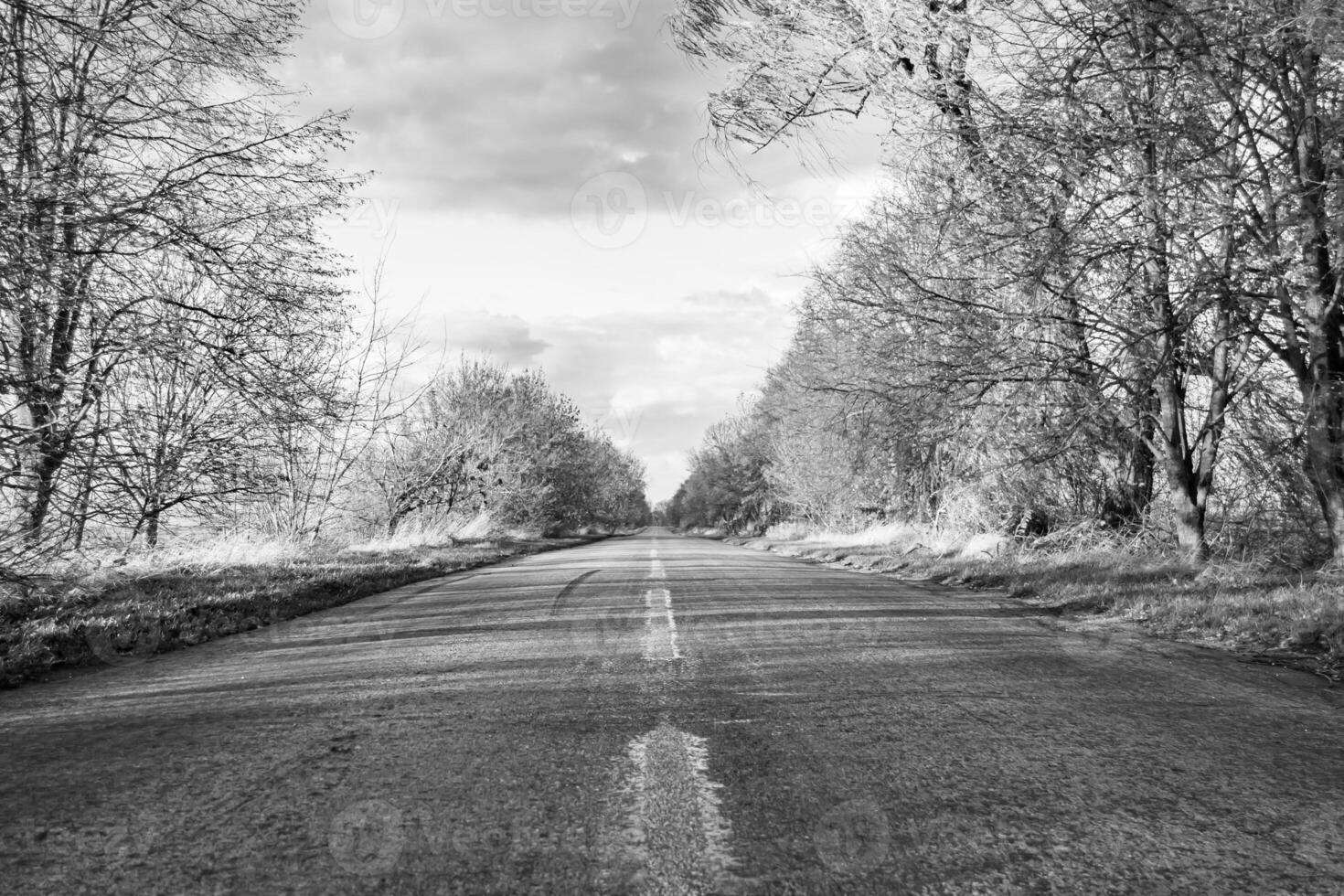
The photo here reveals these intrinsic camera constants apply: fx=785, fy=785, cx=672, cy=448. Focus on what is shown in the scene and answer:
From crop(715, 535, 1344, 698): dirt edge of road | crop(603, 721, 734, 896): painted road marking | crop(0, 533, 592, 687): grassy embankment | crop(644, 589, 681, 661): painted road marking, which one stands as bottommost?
crop(715, 535, 1344, 698): dirt edge of road

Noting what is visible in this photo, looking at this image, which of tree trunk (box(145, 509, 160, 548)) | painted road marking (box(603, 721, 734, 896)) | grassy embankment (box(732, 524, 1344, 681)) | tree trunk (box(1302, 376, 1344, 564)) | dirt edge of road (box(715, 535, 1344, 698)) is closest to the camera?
painted road marking (box(603, 721, 734, 896))

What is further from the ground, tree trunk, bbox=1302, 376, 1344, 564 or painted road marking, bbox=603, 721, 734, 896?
tree trunk, bbox=1302, 376, 1344, 564

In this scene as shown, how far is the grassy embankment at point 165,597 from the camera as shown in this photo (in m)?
5.54

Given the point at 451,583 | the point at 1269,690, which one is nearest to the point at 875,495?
the point at 451,583

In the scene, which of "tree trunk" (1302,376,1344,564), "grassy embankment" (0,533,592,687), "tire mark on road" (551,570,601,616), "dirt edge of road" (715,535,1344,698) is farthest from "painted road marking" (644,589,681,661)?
"tree trunk" (1302,376,1344,564)

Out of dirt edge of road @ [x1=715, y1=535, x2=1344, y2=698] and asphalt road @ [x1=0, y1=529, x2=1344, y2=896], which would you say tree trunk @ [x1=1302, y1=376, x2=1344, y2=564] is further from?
asphalt road @ [x1=0, y1=529, x2=1344, y2=896]

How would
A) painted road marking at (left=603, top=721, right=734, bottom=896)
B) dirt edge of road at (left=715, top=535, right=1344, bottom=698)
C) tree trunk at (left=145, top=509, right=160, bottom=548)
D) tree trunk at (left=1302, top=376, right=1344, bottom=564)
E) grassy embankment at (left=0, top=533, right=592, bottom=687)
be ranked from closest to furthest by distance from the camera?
painted road marking at (left=603, top=721, right=734, bottom=896), dirt edge of road at (left=715, top=535, right=1344, bottom=698), grassy embankment at (left=0, top=533, right=592, bottom=687), tree trunk at (left=1302, top=376, right=1344, bottom=564), tree trunk at (left=145, top=509, right=160, bottom=548)

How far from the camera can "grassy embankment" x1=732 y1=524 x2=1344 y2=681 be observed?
576cm

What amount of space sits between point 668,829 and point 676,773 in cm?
50

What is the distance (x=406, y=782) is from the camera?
2807 mm

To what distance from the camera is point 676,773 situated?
114 inches

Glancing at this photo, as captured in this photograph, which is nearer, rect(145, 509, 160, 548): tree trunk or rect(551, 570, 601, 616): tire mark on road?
rect(551, 570, 601, 616): tire mark on road

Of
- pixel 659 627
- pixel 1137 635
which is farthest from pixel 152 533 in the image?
pixel 1137 635

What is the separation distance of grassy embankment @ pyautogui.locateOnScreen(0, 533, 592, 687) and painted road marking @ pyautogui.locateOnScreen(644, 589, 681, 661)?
11.6 ft
